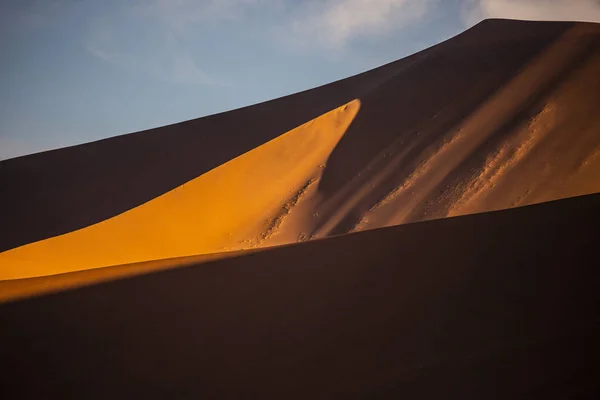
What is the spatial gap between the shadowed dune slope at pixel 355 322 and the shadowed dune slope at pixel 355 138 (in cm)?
475

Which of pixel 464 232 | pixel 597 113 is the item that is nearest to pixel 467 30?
pixel 597 113

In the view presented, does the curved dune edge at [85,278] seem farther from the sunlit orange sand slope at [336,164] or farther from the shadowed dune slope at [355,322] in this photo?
the sunlit orange sand slope at [336,164]

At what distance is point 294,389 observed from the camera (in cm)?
330

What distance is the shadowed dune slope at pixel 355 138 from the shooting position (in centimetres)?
1156

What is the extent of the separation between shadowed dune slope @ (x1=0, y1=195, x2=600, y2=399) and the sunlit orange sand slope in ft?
14.4

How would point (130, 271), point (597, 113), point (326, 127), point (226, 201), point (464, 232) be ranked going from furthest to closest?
point (326, 127), point (226, 201), point (597, 113), point (130, 271), point (464, 232)

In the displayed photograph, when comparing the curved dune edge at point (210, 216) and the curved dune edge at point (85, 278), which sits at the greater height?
the curved dune edge at point (210, 216)

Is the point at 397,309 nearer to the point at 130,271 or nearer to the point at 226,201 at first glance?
the point at 130,271

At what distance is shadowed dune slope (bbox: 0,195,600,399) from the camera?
10.7ft

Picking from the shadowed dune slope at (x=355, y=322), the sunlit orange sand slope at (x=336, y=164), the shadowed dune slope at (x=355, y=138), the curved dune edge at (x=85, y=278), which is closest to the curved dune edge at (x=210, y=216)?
the sunlit orange sand slope at (x=336, y=164)

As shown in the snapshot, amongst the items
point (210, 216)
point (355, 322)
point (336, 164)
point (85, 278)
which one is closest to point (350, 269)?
point (355, 322)

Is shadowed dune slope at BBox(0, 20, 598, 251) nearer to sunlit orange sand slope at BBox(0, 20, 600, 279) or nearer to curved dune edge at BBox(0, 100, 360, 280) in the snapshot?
sunlit orange sand slope at BBox(0, 20, 600, 279)

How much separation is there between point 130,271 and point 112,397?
257 cm

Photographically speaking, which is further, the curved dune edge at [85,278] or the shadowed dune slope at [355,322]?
the curved dune edge at [85,278]
